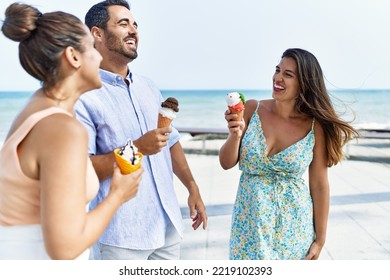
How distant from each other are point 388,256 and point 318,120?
238cm

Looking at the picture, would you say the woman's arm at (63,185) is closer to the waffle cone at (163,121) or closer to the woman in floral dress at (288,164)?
the waffle cone at (163,121)

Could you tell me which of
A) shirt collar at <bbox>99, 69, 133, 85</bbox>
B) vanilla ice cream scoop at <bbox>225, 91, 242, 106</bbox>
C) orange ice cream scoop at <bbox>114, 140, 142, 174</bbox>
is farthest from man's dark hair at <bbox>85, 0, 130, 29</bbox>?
orange ice cream scoop at <bbox>114, 140, 142, 174</bbox>

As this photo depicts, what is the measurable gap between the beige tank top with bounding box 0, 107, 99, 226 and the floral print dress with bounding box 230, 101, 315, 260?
119cm

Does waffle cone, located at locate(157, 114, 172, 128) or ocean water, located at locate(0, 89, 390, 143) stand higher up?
waffle cone, located at locate(157, 114, 172, 128)

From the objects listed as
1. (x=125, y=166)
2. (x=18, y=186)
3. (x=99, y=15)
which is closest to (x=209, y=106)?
(x=99, y=15)

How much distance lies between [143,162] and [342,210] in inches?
165

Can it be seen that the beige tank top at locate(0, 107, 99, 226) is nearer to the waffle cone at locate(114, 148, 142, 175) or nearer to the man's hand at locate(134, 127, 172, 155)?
the waffle cone at locate(114, 148, 142, 175)

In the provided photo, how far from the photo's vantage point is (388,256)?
14.5 feet

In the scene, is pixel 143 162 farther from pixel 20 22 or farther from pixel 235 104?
pixel 20 22

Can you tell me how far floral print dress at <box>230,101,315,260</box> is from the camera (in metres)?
2.45

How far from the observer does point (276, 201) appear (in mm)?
2447

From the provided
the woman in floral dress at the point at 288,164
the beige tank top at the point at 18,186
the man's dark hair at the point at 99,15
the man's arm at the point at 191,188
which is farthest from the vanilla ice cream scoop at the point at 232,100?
the beige tank top at the point at 18,186

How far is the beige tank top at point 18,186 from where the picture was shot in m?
1.29
